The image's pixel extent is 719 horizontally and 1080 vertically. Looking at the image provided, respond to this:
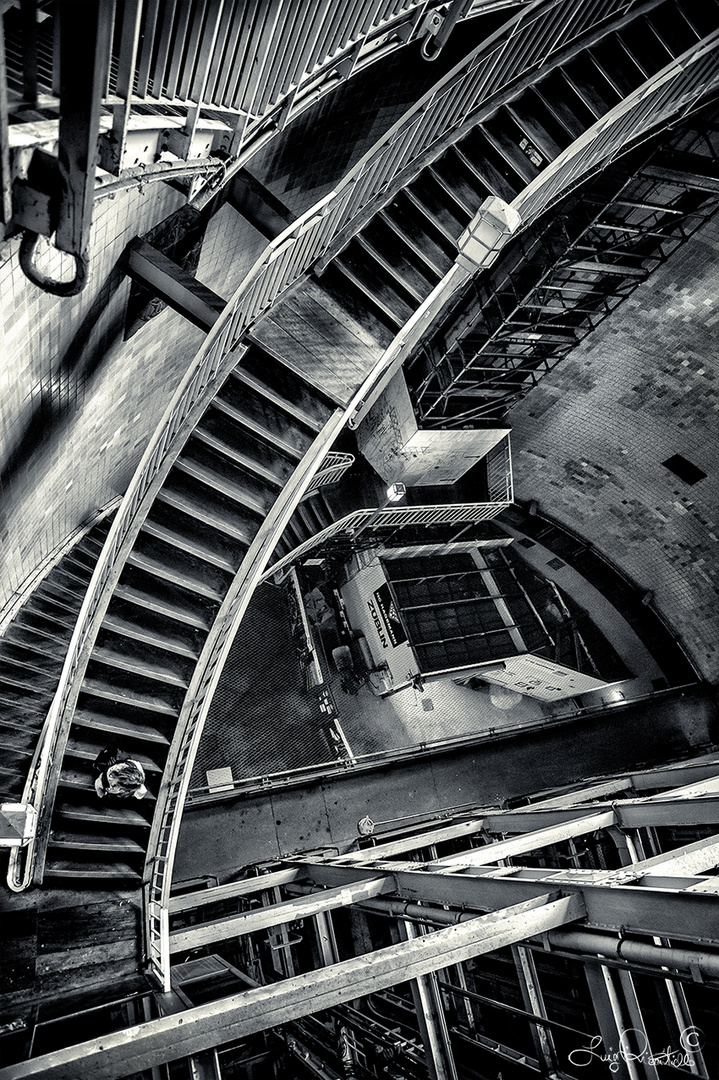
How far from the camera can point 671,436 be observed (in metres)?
13.9

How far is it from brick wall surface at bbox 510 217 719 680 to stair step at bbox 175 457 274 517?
867cm

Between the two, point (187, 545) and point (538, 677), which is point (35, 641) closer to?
point (187, 545)

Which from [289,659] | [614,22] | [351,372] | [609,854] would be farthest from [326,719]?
[614,22]

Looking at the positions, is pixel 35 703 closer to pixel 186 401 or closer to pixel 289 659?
pixel 186 401

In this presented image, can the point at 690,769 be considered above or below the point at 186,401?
below

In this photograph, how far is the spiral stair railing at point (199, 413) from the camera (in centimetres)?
612

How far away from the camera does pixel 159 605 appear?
6.84 m

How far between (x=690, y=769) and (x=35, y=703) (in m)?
10.0

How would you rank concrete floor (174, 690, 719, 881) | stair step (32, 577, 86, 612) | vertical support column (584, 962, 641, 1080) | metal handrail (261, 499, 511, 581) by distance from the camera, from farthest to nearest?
metal handrail (261, 499, 511, 581)
concrete floor (174, 690, 719, 881)
stair step (32, 577, 86, 612)
vertical support column (584, 962, 641, 1080)

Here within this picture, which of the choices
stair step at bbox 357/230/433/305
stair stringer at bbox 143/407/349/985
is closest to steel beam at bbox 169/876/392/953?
stair stringer at bbox 143/407/349/985

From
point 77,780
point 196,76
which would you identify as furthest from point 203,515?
point 196,76

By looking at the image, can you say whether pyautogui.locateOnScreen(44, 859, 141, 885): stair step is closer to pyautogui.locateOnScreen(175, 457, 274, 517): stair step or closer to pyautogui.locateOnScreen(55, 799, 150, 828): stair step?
pyautogui.locateOnScreen(55, 799, 150, 828): stair step

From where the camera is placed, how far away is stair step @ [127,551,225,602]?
6659 millimetres

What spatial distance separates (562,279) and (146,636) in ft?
28.2
